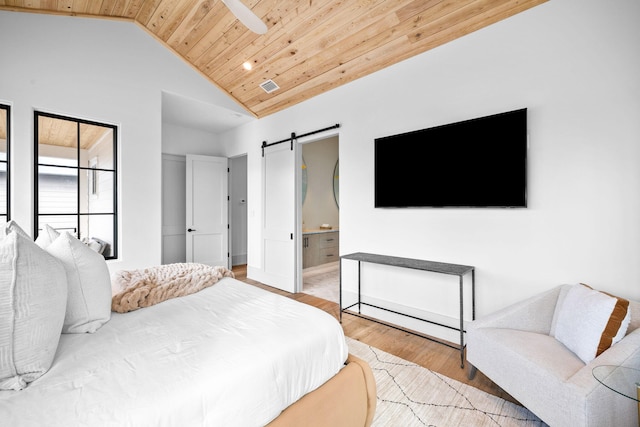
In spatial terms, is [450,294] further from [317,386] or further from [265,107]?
[265,107]

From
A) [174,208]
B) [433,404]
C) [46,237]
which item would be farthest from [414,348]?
[174,208]

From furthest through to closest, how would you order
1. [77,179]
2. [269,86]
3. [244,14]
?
[269,86], [77,179], [244,14]

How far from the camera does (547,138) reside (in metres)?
2.07

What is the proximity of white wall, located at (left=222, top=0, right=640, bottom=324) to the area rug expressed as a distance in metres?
0.77

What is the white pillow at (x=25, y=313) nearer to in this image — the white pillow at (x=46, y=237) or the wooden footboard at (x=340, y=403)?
the white pillow at (x=46, y=237)

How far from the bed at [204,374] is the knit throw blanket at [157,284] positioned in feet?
0.23

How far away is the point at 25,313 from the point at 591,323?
250cm

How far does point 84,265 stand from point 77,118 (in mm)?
2704

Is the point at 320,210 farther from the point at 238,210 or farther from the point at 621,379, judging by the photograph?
the point at 621,379

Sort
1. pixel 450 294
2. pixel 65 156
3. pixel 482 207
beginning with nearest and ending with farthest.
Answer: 1. pixel 482 207
2. pixel 450 294
3. pixel 65 156

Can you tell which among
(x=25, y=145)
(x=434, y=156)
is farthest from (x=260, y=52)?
(x=25, y=145)

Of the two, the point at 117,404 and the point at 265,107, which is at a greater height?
the point at 265,107

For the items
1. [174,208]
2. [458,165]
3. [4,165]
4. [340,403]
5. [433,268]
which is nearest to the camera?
[340,403]

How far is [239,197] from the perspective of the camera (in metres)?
5.98
